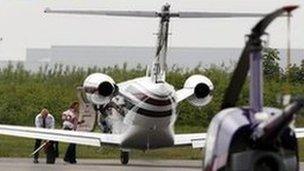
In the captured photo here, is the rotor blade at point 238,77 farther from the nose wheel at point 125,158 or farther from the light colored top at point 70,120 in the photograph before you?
the light colored top at point 70,120

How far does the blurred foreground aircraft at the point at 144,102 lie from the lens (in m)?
26.7

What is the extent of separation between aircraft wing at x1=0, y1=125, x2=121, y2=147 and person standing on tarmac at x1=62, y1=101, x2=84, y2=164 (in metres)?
0.34

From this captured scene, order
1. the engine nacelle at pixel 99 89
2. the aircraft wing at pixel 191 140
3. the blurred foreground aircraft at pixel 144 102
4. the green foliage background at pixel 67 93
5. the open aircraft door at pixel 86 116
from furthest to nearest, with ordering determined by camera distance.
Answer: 1. the green foliage background at pixel 67 93
2. the open aircraft door at pixel 86 116
3. the aircraft wing at pixel 191 140
4. the engine nacelle at pixel 99 89
5. the blurred foreground aircraft at pixel 144 102

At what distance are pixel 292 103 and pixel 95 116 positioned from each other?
28433 mm

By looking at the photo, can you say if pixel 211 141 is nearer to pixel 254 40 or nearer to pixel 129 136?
pixel 254 40

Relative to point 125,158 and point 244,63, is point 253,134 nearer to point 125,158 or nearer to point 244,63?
point 244,63

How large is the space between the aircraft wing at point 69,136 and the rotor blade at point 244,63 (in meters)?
22.0

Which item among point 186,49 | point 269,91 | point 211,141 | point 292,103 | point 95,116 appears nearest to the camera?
point 292,103

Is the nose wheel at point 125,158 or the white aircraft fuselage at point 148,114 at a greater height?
the white aircraft fuselage at point 148,114

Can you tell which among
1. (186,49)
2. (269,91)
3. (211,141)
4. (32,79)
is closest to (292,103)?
(211,141)

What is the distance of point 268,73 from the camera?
189 feet

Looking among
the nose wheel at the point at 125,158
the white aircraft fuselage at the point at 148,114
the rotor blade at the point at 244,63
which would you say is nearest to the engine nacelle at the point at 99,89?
the white aircraft fuselage at the point at 148,114

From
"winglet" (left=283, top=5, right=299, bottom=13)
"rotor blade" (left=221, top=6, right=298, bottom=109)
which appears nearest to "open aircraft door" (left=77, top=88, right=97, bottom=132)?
"rotor blade" (left=221, top=6, right=298, bottom=109)

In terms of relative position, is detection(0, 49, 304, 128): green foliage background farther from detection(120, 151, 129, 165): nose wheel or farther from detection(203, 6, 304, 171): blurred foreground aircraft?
detection(203, 6, 304, 171): blurred foreground aircraft
